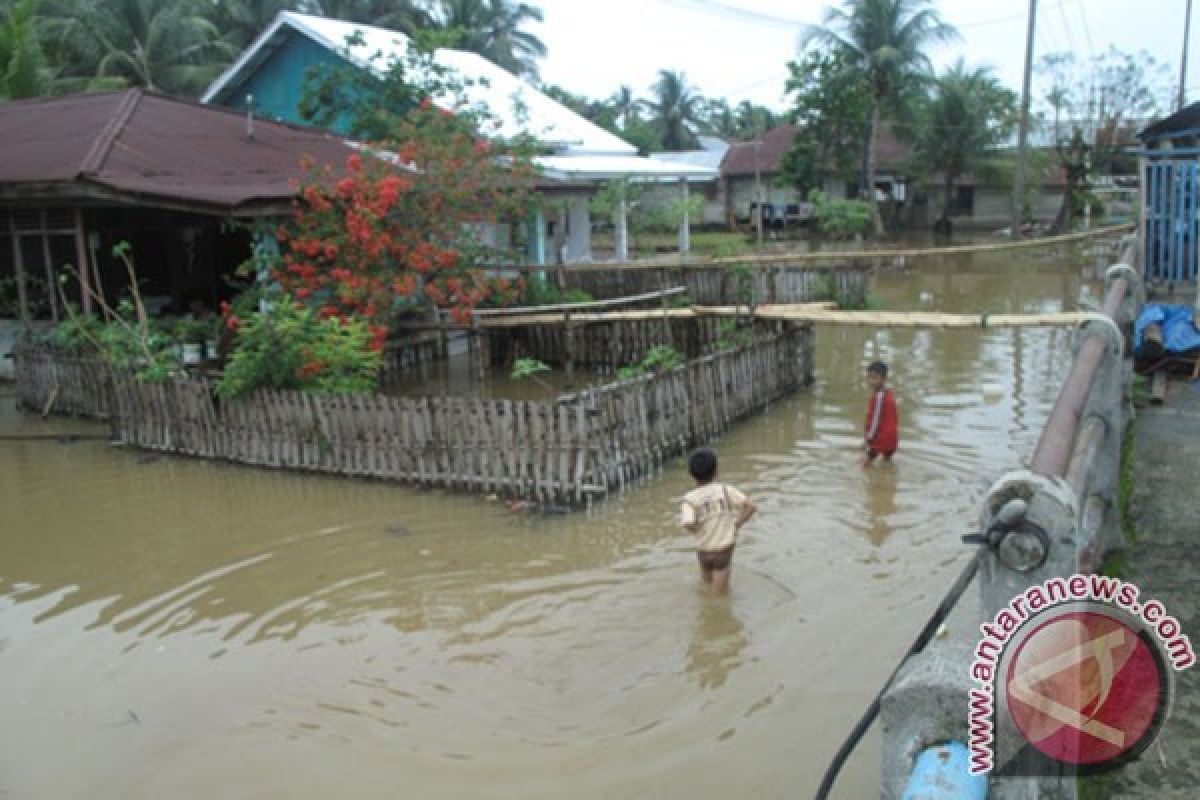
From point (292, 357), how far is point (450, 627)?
4.80 meters

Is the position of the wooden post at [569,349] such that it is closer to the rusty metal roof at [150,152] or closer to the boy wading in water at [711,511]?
the rusty metal roof at [150,152]

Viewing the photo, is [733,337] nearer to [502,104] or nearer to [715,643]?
[715,643]

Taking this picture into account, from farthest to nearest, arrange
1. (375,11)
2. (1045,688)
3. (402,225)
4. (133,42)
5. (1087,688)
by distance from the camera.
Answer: (375,11), (133,42), (402,225), (1087,688), (1045,688)

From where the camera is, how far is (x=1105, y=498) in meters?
4.77

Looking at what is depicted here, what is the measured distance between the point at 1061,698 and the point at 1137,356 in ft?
20.3

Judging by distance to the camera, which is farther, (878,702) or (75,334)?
(75,334)

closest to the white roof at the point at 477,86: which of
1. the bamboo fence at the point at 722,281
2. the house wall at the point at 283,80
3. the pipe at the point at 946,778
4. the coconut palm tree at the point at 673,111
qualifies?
the house wall at the point at 283,80

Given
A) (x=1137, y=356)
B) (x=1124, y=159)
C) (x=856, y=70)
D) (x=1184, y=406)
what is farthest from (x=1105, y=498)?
(x=1124, y=159)

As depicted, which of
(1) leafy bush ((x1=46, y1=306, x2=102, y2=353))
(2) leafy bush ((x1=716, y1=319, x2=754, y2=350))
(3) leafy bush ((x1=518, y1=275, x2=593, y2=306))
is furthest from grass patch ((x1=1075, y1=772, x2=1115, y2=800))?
(3) leafy bush ((x1=518, y1=275, x2=593, y2=306))

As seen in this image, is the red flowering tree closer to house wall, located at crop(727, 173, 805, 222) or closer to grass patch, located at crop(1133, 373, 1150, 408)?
grass patch, located at crop(1133, 373, 1150, 408)

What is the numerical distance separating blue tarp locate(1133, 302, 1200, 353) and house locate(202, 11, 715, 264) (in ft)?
43.4

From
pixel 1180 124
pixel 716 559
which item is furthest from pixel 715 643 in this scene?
pixel 1180 124

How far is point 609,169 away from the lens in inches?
898

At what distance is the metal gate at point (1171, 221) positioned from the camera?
35.1 feet
